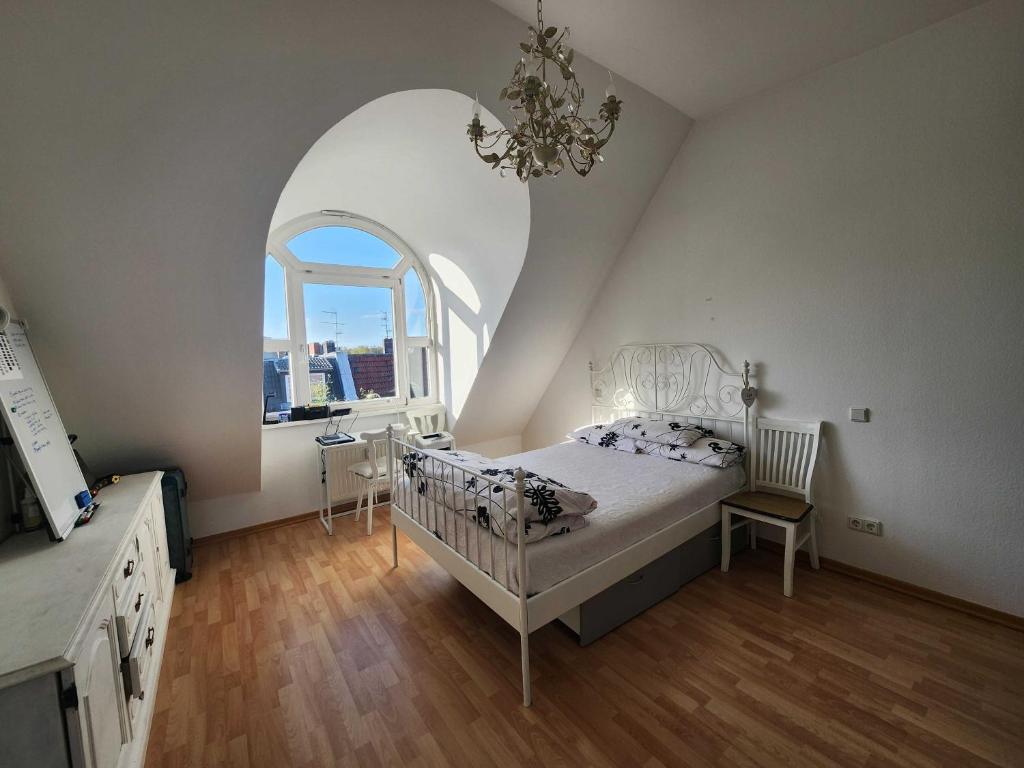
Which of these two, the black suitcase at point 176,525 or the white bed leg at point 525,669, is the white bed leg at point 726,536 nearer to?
the white bed leg at point 525,669

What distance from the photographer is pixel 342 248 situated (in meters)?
4.01

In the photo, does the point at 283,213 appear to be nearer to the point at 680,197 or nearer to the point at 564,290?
the point at 564,290

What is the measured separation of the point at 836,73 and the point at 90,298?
4223 mm

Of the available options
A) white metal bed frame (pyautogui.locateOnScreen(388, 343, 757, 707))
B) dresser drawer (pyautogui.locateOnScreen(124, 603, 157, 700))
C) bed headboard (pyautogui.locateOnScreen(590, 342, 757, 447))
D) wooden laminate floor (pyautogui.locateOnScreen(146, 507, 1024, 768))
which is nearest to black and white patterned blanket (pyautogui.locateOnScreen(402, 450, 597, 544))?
white metal bed frame (pyautogui.locateOnScreen(388, 343, 757, 707))

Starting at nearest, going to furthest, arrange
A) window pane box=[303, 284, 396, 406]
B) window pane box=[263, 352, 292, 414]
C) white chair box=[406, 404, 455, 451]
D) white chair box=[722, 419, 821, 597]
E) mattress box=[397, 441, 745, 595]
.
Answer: mattress box=[397, 441, 745, 595] < white chair box=[722, 419, 821, 597] < window pane box=[263, 352, 292, 414] < window pane box=[303, 284, 396, 406] < white chair box=[406, 404, 455, 451]

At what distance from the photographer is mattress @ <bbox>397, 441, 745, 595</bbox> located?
76.6 inches

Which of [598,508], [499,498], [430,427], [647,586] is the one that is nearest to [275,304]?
[430,427]

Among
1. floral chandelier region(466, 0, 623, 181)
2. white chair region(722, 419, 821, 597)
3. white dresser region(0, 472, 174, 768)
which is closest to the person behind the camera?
white dresser region(0, 472, 174, 768)

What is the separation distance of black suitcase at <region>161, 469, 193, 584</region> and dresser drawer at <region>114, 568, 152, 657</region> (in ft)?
2.98

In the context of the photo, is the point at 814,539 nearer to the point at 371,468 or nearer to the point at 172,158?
the point at 371,468

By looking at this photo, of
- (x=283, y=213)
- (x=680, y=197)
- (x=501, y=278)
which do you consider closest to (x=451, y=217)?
(x=501, y=278)

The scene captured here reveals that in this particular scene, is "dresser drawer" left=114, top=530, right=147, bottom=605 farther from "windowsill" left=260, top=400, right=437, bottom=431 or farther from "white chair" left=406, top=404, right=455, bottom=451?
"white chair" left=406, top=404, right=455, bottom=451

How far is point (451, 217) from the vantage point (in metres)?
3.53

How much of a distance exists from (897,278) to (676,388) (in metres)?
1.53
